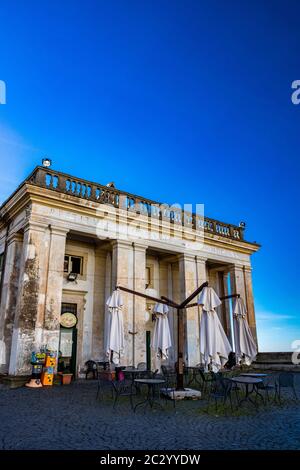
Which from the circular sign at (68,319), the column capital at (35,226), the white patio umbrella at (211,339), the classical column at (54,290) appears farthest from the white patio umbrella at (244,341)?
the column capital at (35,226)

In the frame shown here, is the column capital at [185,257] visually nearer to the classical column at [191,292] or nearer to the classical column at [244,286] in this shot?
the classical column at [191,292]

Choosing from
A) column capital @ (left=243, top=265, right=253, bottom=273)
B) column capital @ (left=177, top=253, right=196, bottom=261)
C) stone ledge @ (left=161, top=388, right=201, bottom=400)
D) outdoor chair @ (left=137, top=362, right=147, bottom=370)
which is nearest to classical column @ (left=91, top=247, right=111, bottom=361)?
column capital @ (left=177, top=253, right=196, bottom=261)

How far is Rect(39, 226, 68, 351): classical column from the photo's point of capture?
43.1 feet

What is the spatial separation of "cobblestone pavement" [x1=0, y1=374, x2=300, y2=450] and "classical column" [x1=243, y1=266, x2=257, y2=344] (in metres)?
11.8

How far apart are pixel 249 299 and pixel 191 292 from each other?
4.97 m

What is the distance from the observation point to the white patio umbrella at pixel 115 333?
1168 centimetres

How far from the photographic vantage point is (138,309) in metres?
16.1

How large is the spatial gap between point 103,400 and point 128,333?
19.9 feet

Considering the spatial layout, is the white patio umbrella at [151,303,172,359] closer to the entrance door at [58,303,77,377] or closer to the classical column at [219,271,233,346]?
the entrance door at [58,303,77,377]

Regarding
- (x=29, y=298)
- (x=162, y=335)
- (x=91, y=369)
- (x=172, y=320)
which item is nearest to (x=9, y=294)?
(x=29, y=298)

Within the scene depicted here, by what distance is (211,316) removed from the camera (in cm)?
1031

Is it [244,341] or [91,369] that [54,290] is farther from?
[244,341]
